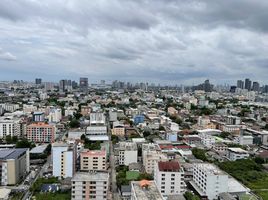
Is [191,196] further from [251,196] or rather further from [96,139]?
[96,139]

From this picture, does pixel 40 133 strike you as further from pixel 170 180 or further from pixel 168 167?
pixel 170 180

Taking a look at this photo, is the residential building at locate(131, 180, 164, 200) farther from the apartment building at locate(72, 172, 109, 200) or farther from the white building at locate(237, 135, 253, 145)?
the white building at locate(237, 135, 253, 145)

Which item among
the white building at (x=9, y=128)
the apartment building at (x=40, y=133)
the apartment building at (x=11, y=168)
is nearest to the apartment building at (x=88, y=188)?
the apartment building at (x=11, y=168)

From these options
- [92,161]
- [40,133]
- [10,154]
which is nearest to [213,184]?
[92,161]

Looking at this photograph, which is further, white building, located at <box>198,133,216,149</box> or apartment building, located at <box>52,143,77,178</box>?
white building, located at <box>198,133,216,149</box>

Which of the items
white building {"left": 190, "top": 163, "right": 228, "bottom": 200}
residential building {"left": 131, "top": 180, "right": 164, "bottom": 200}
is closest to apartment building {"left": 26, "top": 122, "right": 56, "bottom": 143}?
white building {"left": 190, "top": 163, "right": 228, "bottom": 200}
